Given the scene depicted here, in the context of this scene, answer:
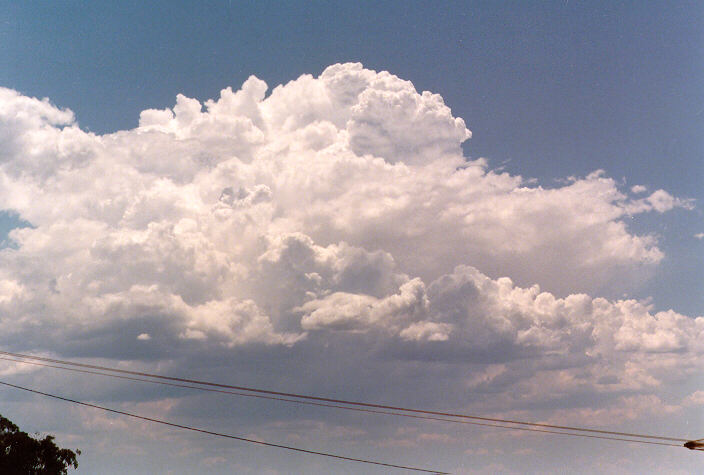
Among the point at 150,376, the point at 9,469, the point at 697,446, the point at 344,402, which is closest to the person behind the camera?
the point at 697,446

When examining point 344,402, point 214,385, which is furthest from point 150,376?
point 344,402

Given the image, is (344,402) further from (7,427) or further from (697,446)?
(7,427)

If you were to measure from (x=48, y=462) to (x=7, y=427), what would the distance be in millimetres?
6763

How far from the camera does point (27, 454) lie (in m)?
83.8

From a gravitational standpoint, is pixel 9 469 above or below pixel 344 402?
below

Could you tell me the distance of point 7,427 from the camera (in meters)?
84.1

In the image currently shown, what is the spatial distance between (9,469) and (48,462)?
4.71 m

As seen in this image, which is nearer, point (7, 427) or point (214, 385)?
point (214, 385)

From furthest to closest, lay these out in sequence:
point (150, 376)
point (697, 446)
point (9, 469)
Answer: point (9, 469) < point (150, 376) < point (697, 446)

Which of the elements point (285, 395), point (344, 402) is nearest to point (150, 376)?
point (285, 395)

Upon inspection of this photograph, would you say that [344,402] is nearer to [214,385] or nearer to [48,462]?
[214,385]

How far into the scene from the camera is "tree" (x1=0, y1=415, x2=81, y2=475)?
270 feet

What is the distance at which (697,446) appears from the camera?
42.9 m

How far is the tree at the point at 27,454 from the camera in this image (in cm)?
8238
